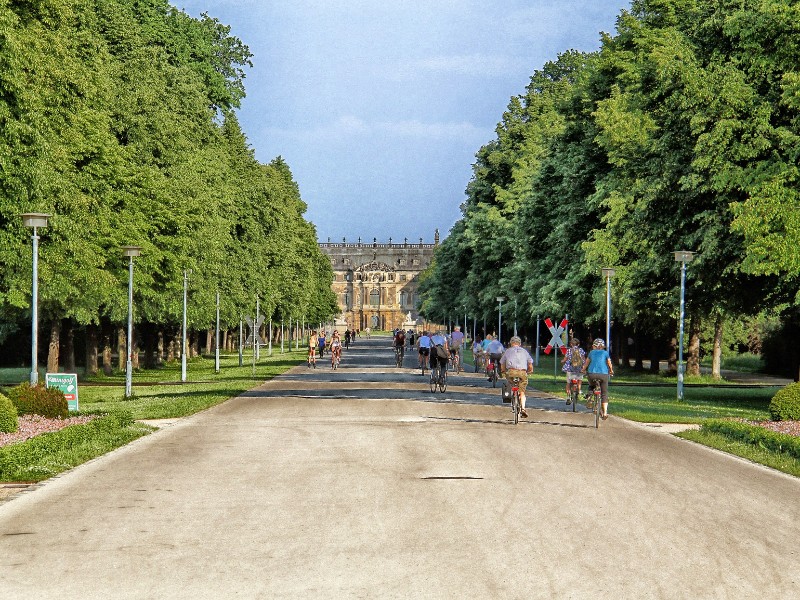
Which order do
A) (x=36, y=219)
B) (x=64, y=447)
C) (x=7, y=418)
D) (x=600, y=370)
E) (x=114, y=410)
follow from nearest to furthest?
(x=64, y=447) → (x=7, y=418) → (x=600, y=370) → (x=36, y=219) → (x=114, y=410)

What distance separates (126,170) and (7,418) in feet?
69.7

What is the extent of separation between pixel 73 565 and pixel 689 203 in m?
26.4

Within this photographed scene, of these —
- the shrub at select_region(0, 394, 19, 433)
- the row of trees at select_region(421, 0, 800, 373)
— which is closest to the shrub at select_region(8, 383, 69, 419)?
the shrub at select_region(0, 394, 19, 433)

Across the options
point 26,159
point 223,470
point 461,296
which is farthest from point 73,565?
point 461,296

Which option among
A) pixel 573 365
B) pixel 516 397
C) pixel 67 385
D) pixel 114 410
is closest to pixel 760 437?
pixel 516 397

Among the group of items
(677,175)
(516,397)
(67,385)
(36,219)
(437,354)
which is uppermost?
(677,175)

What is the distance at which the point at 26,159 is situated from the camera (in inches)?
1069

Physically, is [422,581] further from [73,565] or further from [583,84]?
[583,84]

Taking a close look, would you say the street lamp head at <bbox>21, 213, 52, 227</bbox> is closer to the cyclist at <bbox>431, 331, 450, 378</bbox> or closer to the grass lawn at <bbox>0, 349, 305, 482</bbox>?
the grass lawn at <bbox>0, 349, 305, 482</bbox>

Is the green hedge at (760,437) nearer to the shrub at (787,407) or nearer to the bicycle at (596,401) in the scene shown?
the shrub at (787,407)

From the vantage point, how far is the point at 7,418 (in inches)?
778

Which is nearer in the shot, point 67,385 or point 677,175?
point 67,385

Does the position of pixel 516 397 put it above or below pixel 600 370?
below

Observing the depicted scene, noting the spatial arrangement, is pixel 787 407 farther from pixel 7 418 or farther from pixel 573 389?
pixel 7 418
